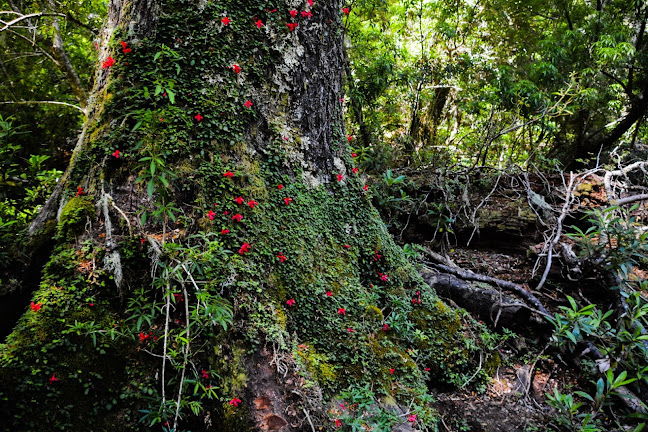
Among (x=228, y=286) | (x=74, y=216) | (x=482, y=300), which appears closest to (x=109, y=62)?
(x=74, y=216)

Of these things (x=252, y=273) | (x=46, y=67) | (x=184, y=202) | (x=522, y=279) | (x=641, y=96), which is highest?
(x=46, y=67)

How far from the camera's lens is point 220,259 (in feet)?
7.22

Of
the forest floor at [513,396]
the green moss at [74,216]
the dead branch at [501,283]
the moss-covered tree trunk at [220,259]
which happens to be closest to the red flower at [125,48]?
the moss-covered tree trunk at [220,259]

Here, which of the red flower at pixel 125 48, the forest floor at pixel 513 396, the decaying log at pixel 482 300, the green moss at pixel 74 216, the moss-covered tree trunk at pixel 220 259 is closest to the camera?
the moss-covered tree trunk at pixel 220 259

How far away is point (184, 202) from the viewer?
2.30m

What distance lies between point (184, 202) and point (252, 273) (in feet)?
2.06

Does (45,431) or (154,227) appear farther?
(154,227)

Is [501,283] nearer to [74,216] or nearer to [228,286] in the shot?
[228,286]

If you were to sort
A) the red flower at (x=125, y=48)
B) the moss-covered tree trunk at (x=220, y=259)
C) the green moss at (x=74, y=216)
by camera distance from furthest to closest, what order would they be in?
the red flower at (x=125, y=48), the green moss at (x=74, y=216), the moss-covered tree trunk at (x=220, y=259)

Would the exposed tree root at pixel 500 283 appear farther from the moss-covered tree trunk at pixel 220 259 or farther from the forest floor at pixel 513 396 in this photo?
the moss-covered tree trunk at pixel 220 259

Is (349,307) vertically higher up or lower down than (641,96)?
lower down

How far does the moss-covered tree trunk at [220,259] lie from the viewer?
1.87 metres

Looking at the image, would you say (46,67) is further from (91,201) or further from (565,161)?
(565,161)

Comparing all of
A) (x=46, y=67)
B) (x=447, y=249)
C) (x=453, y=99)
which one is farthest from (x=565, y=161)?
(x=46, y=67)
